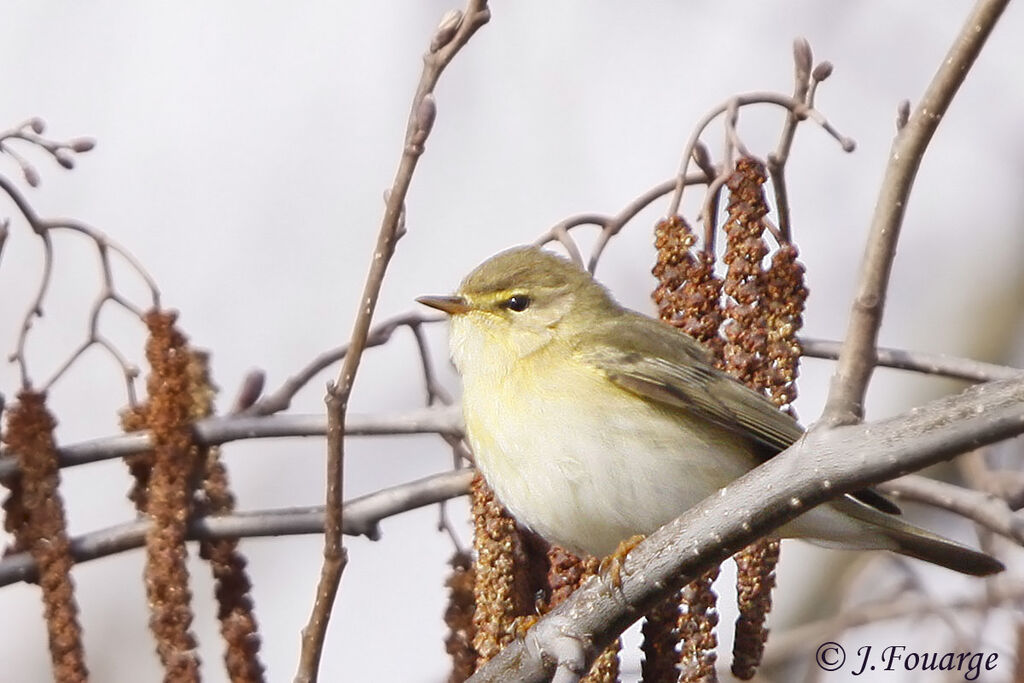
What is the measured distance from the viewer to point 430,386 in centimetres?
406

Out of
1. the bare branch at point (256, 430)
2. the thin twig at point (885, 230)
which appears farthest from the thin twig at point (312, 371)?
the thin twig at point (885, 230)

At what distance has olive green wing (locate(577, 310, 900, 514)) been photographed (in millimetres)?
3619

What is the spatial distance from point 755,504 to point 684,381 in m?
1.50

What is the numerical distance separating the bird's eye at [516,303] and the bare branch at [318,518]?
499 millimetres

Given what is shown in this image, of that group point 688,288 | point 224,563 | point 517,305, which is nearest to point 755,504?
point 688,288

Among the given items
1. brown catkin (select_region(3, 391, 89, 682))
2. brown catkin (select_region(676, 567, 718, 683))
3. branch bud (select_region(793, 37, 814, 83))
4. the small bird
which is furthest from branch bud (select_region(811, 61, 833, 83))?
brown catkin (select_region(3, 391, 89, 682))

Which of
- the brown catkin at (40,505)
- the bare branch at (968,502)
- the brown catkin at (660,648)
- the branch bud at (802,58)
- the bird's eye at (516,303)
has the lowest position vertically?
the brown catkin at (660,648)

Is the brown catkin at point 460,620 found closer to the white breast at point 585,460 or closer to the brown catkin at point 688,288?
the white breast at point 585,460

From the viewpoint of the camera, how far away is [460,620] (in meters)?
3.32

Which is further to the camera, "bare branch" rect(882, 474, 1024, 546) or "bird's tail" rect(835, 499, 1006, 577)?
"bird's tail" rect(835, 499, 1006, 577)

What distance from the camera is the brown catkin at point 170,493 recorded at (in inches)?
118

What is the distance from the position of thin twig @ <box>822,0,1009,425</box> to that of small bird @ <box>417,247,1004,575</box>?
0.94m

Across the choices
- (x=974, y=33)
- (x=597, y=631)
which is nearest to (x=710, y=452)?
(x=597, y=631)

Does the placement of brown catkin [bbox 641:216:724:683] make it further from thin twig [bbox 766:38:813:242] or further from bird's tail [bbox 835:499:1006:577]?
bird's tail [bbox 835:499:1006:577]
